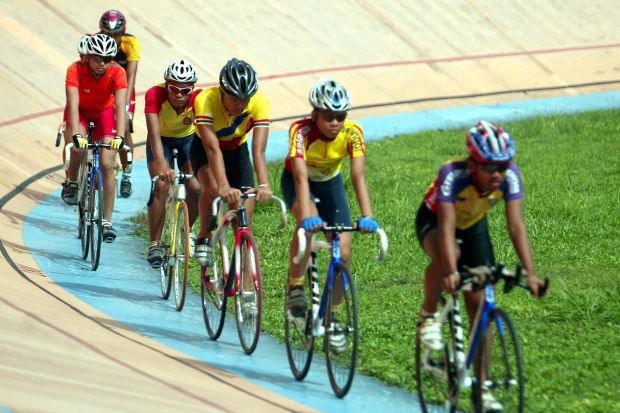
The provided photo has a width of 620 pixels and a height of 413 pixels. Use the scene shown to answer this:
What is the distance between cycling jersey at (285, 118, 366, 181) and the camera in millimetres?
7273

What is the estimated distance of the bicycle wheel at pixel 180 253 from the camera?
875 centimetres

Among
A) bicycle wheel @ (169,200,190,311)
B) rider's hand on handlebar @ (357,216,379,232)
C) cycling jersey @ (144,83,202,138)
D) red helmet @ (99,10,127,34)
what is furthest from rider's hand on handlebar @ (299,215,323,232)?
red helmet @ (99,10,127,34)

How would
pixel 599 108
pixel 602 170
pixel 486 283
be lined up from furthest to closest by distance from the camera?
pixel 599 108 → pixel 602 170 → pixel 486 283

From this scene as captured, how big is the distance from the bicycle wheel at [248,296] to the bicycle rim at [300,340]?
0.20 meters

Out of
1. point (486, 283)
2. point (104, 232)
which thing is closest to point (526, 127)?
point (104, 232)

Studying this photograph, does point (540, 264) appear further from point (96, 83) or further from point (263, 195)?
point (96, 83)

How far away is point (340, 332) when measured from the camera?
6.93 metres

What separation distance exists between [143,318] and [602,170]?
698cm

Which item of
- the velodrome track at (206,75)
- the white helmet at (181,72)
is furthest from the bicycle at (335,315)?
the white helmet at (181,72)

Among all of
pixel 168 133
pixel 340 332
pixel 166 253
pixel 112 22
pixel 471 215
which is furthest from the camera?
pixel 112 22

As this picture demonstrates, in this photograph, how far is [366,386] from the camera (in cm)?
729

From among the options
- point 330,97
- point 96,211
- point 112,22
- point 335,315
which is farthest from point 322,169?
point 112,22

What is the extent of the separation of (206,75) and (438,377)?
38.7 feet

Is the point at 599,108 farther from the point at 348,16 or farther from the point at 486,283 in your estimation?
the point at 486,283
